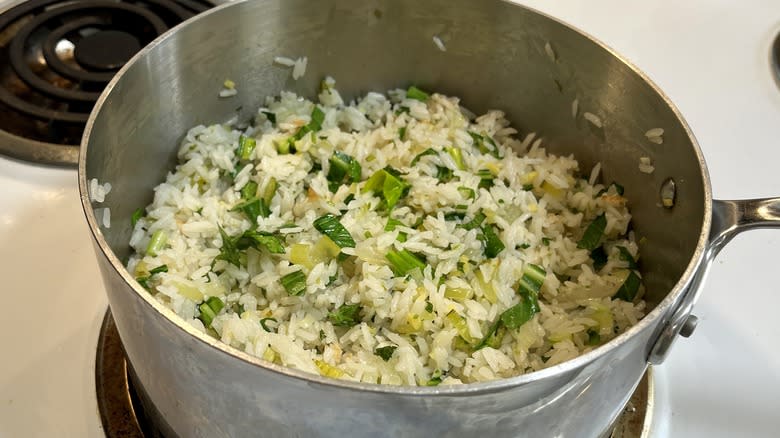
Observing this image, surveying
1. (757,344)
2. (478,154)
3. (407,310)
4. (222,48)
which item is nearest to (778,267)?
(757,344)

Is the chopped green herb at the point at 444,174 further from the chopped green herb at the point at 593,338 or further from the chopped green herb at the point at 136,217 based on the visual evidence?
the chopped green herb at the point at 136,217

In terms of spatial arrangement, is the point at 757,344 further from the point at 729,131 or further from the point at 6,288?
the point at 6,288

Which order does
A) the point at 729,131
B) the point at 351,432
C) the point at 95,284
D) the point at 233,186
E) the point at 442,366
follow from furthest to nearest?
1. the point at 729,131
2. the point at 233,186
3. the point at 95,284
4. the point at 442,366
5. the point at 351,432

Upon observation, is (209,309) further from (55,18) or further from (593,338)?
(55,18)

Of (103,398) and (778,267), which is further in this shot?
(778,267)

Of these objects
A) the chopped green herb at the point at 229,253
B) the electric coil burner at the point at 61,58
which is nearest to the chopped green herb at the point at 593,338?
the chopped green herb at the point at 229,253

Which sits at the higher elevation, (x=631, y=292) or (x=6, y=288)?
(x=631, y=292)

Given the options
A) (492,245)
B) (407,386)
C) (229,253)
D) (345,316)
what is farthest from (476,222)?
(407,386)
